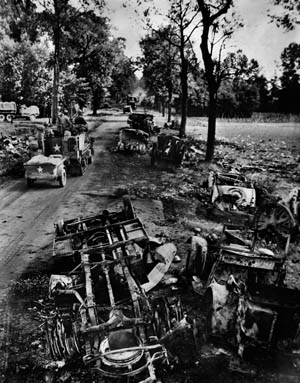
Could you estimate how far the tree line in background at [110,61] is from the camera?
17453 mm

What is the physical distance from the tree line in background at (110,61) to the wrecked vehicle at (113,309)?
31.9 feet

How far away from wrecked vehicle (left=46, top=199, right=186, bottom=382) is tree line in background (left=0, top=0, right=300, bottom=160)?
383 inches

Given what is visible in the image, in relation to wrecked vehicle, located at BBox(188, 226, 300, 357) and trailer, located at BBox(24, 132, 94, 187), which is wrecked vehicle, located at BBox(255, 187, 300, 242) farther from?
trailer, located at BBox(24, 132, 94, 187)

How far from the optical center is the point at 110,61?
3975 cm

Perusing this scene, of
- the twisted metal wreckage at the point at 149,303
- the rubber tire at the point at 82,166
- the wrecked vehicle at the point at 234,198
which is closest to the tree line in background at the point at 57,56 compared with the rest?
the rubber tire at the point at 82,166

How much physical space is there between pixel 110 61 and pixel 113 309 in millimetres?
38370

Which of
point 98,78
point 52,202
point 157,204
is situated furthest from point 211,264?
point 98,78

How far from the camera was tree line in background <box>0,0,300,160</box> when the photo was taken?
57.3 ft

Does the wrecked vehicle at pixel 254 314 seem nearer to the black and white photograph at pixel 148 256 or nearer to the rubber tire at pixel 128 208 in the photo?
the black and white photograph at pixel 148 256

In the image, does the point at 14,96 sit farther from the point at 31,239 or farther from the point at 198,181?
the point at 31,239

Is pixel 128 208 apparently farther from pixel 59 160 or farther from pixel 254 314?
pixel 59 160

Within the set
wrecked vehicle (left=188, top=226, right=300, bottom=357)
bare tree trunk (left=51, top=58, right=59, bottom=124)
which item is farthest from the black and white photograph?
bare tree trunk (left=51, top=58, right=59, bottom=124)

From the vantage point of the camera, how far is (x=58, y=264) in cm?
680

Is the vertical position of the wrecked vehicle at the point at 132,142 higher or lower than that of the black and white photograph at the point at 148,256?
higher
